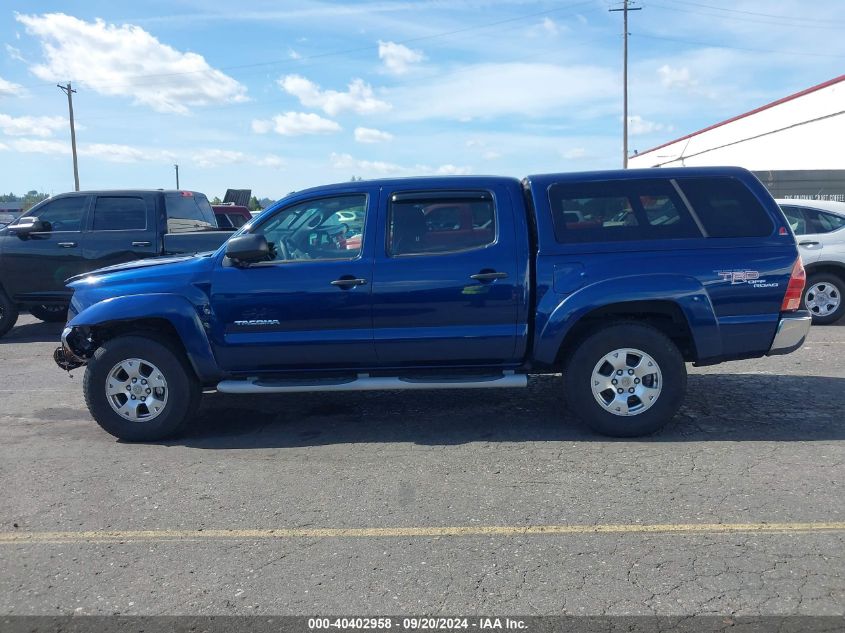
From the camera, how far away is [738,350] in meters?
5.36

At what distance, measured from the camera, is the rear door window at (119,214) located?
10391 mm

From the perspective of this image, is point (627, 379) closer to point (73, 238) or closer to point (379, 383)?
point (379, 383)

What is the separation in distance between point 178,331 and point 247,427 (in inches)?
40.7

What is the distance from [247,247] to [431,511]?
2373mm

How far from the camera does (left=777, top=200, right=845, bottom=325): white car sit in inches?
391

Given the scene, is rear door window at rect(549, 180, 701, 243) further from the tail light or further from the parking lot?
the parking lot

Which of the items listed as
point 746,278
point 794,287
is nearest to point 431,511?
point 746,278

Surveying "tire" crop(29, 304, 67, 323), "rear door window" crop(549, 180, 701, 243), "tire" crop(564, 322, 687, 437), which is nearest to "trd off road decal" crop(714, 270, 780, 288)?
"rear door window" crop(549, 180, 701, 243)

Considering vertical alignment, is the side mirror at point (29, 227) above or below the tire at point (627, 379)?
above

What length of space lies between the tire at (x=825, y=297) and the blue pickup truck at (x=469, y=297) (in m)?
5.33

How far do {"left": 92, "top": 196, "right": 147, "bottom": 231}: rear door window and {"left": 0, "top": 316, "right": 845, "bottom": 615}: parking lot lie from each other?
453cm

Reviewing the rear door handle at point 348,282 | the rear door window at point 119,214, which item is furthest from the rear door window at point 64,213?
the rear door handle at point 348,282

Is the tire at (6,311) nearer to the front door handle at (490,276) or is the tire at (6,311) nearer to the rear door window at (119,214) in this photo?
the rear door window at (119,214)

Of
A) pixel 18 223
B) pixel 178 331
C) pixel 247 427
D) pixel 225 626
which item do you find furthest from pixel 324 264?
pixel 18 223
